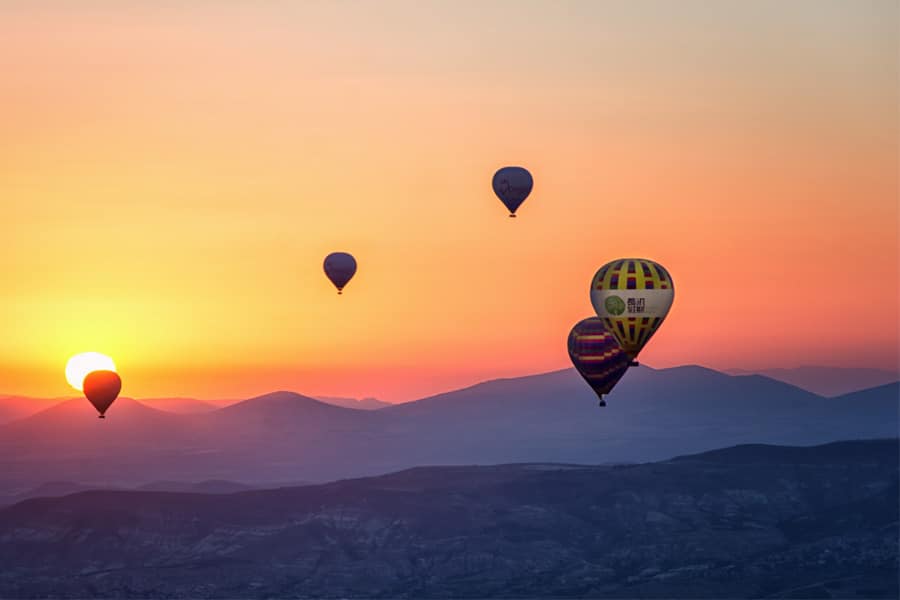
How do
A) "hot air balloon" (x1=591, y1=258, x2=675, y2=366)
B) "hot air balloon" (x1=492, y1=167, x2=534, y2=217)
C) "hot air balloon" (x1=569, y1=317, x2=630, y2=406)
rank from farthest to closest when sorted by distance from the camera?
"hot air balloon" (x1=569, y1=317, x2=630, y2=406) → "hot air balloon" (x1=492, y1=167, x2=534, y2=217) → "hot air balloon" (x1=591, y1=258, x2=675, y2=366)

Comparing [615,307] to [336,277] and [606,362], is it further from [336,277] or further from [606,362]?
[336,277]

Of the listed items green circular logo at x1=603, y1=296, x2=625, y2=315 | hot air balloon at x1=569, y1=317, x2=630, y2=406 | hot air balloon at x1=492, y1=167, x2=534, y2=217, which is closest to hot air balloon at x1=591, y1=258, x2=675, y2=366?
green circular logo at x1=603, y1=296, x2=625, y2=315

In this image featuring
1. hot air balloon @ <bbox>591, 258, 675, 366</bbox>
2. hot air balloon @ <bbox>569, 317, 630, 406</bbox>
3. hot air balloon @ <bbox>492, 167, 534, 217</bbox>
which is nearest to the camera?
hot air balloon @ <bbox>591, 258, 675, 366</bbox>

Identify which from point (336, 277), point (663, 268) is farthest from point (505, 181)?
point (336, 277)

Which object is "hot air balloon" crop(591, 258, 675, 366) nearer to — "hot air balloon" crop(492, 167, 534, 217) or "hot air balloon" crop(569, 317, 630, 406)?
"hot air balloon" crop(492, 167, 534, 217)

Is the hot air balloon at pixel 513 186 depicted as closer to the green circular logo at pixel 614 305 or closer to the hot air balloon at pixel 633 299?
the hot air balloon at pixel 633 299

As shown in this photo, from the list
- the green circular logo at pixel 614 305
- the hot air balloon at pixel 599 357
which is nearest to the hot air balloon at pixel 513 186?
the green circular logo at pixel 614 305

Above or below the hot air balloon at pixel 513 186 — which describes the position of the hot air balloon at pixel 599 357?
below
